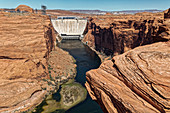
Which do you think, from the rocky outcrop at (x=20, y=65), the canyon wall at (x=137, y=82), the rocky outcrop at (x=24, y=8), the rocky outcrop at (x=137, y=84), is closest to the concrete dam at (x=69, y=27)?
the rocky outcrop at (x=24, y=8)

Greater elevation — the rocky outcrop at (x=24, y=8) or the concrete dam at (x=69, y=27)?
the rocky outcrop at (x=24, y=8)

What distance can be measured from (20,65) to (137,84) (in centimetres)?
3311

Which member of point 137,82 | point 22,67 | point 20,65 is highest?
point 137,82

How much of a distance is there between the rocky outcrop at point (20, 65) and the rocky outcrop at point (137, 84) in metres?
26.1

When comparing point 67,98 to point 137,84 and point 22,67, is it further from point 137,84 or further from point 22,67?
point 137,84

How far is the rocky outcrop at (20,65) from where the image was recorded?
28938 millimetres

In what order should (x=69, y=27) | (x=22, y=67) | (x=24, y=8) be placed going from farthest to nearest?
(x=69, y=27)
(x=24, y=8)
(x=22, y=67)

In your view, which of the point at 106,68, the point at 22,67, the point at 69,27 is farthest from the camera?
the point at 69,27

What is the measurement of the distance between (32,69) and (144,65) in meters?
33.0

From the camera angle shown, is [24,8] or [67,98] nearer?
[67,98]

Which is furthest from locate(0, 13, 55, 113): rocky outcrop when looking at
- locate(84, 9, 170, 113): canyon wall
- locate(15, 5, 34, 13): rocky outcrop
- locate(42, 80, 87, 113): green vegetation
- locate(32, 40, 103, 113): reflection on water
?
locate(15, 5, 34, 13): rocky outcrop

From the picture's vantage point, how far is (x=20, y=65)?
33.0m

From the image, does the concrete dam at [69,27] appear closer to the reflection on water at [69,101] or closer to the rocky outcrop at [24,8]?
the rocky outcrop at [24,8]

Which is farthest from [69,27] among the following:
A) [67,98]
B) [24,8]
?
[67,98]
